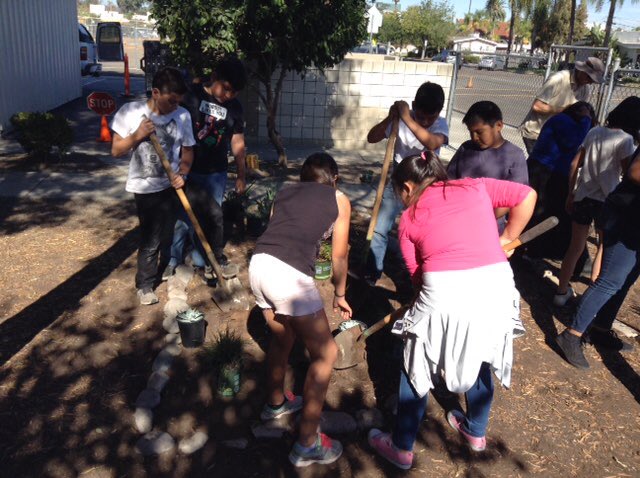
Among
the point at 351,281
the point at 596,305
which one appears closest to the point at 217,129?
the point at 351,281

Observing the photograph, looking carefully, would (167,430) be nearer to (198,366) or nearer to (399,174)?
(198,366)

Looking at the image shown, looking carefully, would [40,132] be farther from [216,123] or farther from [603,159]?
[603,159]

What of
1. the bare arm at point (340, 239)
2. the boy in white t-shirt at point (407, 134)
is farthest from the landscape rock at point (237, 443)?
the boy in white t-shirt at point (407, 134)

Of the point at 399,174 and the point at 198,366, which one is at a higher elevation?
the point at 399,174

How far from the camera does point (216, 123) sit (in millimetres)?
4086

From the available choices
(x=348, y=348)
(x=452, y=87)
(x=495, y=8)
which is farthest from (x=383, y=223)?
(x=495, y=8)

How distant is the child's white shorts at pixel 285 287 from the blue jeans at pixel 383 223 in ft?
6.12

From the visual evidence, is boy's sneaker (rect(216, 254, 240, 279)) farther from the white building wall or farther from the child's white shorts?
the white building wall

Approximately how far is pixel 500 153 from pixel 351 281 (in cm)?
162

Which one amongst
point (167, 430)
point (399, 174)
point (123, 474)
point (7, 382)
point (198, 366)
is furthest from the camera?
point (198, 366)

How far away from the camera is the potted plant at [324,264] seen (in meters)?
4.67

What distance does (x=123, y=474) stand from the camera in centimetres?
269

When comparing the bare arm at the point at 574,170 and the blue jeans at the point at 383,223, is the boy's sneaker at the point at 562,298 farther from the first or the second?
the blue jeans at the point at 383,223

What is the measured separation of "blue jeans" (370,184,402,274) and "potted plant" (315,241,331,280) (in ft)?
1.46
